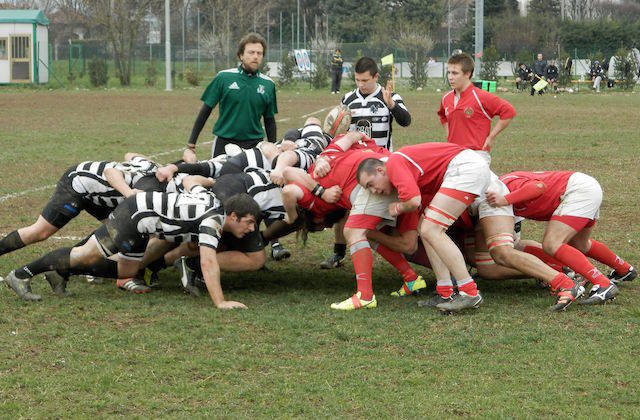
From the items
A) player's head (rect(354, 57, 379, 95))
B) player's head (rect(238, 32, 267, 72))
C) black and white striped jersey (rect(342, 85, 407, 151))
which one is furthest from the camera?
black and white striped jersey (rect(342, 85, 407, 151))

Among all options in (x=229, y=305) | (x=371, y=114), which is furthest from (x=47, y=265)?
(x=371, y=114)

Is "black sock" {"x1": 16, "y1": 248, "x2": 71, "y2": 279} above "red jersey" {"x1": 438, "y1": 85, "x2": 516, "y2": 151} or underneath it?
underneath

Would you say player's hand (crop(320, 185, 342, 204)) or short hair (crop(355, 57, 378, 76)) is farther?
short hair (crop(355, 57, 378, 76))

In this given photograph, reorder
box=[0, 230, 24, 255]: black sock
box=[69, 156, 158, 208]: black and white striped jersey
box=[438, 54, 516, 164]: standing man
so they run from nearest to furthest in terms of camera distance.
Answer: box=[69, 156, 158, 208]: black and white striped jersey < box=[0, 230, 24, 255]: black sock < box=[438, 54, 516, 164]: standing man

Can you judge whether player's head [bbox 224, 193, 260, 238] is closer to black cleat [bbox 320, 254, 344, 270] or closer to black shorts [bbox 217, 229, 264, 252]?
black shorts [bbox 217, 229, 264, 252]

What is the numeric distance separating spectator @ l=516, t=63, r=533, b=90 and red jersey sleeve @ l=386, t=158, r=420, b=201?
37209 millimetres

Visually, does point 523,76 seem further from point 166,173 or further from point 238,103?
point 166,173

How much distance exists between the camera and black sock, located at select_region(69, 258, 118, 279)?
741 cm

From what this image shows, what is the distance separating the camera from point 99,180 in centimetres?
771

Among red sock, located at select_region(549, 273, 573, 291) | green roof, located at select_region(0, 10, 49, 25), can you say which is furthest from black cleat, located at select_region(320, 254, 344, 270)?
green roof, located at select_region(0, 10, 49, 25)

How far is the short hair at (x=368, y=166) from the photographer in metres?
6.90

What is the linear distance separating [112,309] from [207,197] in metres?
1.07

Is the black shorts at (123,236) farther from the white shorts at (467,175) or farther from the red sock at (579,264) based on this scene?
the red sock at (579,264)

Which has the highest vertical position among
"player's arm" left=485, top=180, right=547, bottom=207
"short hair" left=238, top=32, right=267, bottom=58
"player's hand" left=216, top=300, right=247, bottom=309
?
"short hair" left=238, top=32, right=267, bottom=58
